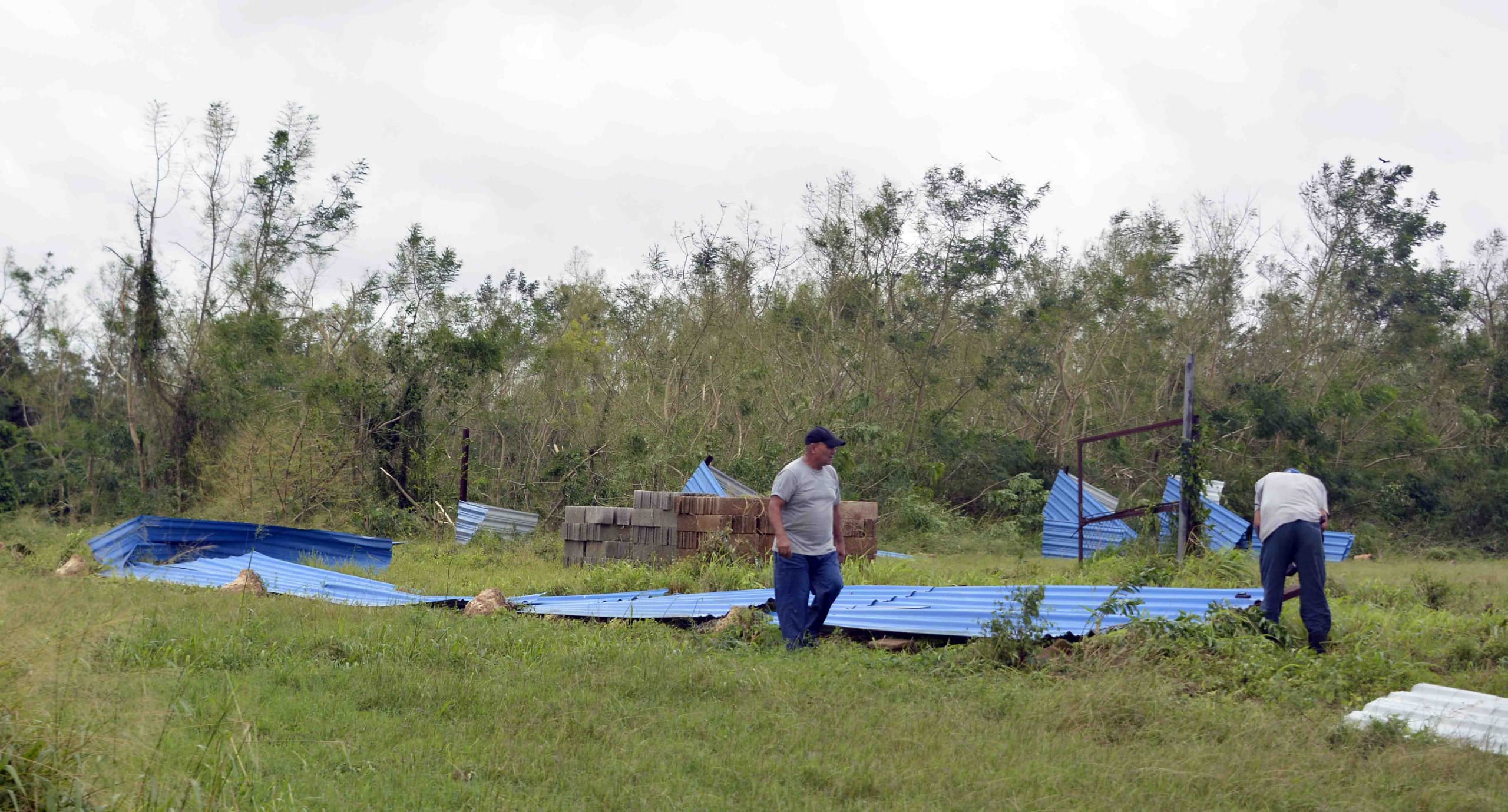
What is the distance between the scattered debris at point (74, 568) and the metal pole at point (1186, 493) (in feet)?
36.2

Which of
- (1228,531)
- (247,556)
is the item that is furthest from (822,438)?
(1228,531)

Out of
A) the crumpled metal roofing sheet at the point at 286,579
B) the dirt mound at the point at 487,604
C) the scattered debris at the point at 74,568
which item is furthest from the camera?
the scattered debris at the point at 74,568

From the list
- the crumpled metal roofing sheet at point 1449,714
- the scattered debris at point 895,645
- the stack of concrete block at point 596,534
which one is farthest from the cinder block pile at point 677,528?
the crumpled metal roofing sheet at point 1449,714

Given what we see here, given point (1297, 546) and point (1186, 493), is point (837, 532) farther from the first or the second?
point (1186, 493)

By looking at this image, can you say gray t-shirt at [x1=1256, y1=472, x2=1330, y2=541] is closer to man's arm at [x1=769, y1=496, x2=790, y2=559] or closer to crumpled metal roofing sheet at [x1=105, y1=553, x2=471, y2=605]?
man's arm at [x1=769, y1=496, x2=790, y2=559]

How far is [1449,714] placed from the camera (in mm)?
5422

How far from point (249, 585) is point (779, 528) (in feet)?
17.2

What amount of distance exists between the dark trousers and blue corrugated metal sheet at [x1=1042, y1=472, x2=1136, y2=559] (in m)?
11.1

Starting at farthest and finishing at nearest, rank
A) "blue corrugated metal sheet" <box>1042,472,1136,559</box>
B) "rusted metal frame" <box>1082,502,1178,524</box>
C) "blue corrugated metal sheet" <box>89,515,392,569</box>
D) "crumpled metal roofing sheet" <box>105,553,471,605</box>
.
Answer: "blue corrugated metal sheet" <box>1042,472,1136,559</box> → "blue corrugated metal sheet" <box>89,515,392,569</box> → "rusted metal frame" <box>1082,502,1178,524</box> → "crumpled metal roofing sheet" <box>105,553,471,605</box>

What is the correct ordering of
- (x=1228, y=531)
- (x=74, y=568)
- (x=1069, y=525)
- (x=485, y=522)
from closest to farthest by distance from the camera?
(x=74, y=568) → (x=1228, y=531) → (x=485, y=522) → (x=1069, y=525)

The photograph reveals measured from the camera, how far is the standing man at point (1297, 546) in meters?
6.91

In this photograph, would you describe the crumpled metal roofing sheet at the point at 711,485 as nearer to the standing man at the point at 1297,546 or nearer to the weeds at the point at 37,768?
the standing man at the point at 1297,546

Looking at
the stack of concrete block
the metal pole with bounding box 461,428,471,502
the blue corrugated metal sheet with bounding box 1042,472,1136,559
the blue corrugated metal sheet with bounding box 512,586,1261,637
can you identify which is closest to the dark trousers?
the blue corrugated metal sheet with bounding box 512,586,1261,637

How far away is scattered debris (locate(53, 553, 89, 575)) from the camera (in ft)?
37.8
